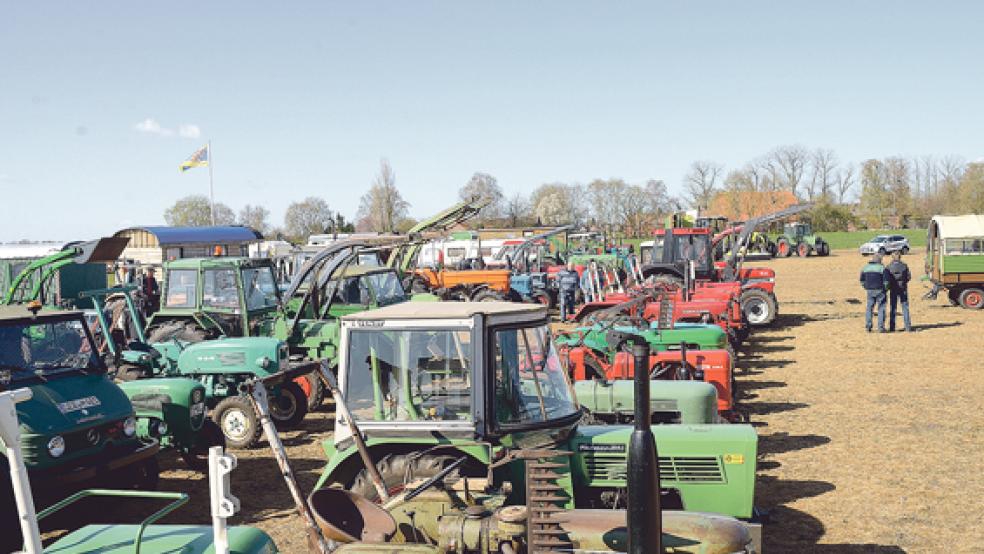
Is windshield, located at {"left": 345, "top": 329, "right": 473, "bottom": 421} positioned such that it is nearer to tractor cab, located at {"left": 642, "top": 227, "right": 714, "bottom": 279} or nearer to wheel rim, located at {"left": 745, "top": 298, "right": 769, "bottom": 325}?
wheel rim, located at {"left": 745, "top": 298, "right": 769, "bottom": 325}

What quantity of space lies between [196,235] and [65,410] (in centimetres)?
2795

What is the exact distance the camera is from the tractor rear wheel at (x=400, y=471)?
523 centimetres

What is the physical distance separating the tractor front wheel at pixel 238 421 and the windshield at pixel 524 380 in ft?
17.7

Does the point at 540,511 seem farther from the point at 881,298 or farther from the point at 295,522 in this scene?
the point at 881,298

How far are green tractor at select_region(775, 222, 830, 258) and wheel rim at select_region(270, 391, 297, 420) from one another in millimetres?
43000

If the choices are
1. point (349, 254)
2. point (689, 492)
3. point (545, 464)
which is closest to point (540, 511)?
point (545, 464)

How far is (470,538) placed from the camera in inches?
183

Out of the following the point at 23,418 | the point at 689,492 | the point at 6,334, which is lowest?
the point at 689,492

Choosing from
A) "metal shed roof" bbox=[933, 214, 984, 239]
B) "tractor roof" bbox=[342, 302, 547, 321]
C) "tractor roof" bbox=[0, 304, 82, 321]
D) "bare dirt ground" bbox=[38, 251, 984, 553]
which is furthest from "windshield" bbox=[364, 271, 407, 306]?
"metal shed roof" bbox=[933, 214, 984, 239]

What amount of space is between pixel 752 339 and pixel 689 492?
12547 millimetres

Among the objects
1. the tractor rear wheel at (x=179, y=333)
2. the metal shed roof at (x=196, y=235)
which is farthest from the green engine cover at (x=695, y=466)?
the metal shed roof at (x=196, y=235)

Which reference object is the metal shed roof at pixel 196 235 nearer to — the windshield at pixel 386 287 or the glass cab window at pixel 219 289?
the windshield at pixel 386 287

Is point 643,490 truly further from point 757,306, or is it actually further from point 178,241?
point 178,241

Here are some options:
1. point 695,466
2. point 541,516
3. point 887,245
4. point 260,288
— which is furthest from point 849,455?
point 887,245
